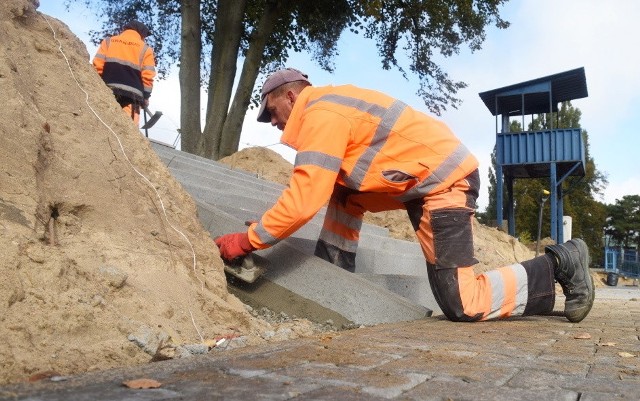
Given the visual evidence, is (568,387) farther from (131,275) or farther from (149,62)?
(149,62)

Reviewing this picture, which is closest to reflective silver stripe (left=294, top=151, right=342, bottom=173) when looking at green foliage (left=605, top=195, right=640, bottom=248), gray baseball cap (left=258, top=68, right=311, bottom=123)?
gray baseball cap (left=258, top=68, right=311, bottom=123)

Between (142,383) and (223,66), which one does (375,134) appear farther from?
(223,66)

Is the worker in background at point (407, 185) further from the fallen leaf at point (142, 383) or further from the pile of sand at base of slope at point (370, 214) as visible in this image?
the pile of sand at base of slope at point (370, 214)

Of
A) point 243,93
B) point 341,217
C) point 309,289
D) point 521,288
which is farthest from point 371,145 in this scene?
point 243,93

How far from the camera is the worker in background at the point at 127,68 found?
812 centimetres

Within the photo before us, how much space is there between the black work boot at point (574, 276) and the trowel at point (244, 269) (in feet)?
6.30

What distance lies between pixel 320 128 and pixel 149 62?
519 cm

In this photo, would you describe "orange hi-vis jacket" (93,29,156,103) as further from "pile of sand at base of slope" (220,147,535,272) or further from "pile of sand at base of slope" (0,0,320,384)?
"pile of sand at base of slope" (0,0,320,384)

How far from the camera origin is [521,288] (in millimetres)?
4441

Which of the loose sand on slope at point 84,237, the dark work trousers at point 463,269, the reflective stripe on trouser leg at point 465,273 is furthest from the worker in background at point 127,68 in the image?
the reflective stripe on trouser leg at point 465,273

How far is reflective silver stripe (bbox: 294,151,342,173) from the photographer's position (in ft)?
12.7

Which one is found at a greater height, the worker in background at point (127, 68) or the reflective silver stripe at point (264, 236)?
the worker in background at point (127, 68)

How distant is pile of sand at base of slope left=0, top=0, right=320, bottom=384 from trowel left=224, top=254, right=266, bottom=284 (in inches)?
9.0

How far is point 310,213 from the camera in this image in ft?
12.7
